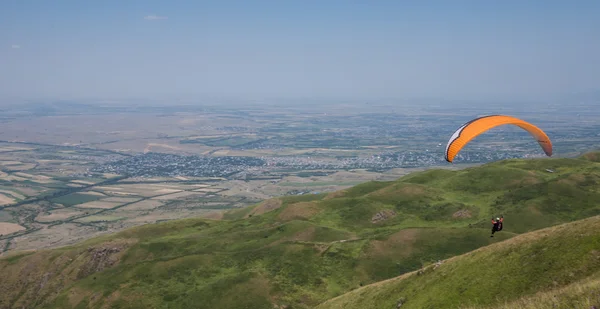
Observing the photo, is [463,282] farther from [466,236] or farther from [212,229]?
[212,229]

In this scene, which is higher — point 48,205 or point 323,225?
point 323,225

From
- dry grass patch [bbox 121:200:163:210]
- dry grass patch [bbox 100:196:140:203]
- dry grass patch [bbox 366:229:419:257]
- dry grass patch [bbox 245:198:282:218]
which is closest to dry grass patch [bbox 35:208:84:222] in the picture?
dry grass patch [bbox 100:196:140:203]

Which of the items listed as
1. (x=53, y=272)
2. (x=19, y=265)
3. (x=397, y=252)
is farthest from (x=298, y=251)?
(x=19, y=265)

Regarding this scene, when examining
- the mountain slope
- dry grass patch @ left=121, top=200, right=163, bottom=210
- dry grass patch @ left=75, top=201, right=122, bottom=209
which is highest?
the mountain slope

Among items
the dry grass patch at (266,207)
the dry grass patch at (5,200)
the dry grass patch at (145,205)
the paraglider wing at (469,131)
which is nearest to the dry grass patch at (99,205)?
the dry grass patch at (145,205)

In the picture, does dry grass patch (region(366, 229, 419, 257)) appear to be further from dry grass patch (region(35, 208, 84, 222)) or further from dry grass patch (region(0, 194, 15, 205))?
dry grass patch (region(0, 194, 15, 205))
